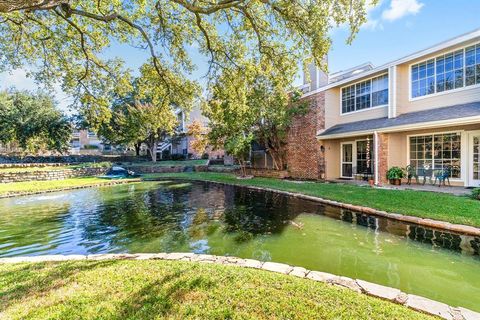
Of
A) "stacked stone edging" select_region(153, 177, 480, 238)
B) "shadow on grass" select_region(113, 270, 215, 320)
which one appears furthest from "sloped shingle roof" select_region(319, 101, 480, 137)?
"shadow on grass" select_region(113, 270, 215, 320)

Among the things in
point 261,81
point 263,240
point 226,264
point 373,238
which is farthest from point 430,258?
point 261,81

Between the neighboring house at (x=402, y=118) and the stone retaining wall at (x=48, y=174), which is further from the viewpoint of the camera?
the stone retaining wall at (x=48, y=174)

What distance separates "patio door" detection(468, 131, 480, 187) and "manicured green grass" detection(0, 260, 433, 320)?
11572mm

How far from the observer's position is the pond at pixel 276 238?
4.47 metres

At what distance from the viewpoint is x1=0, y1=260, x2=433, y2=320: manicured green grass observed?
2.95 m

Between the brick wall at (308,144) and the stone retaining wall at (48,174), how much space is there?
18358mm

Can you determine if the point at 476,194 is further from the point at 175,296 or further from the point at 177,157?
the point at 177,157

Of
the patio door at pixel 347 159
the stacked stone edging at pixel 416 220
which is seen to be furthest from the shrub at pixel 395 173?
the stacked stone edging at pixel 416 220

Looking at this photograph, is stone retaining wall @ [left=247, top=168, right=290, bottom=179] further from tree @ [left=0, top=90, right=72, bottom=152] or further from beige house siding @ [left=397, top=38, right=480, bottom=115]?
tree @ [left=0, top=90, right=72, bottom=152]

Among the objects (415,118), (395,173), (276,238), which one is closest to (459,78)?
(415,118)

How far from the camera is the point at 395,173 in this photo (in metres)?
12.8

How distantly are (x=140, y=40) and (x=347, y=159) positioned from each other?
13.6m

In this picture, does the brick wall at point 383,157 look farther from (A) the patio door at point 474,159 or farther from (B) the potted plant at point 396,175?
(A) the patio door at point 474,159

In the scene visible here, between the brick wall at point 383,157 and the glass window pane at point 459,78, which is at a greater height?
the glass window pane at point 459,78
